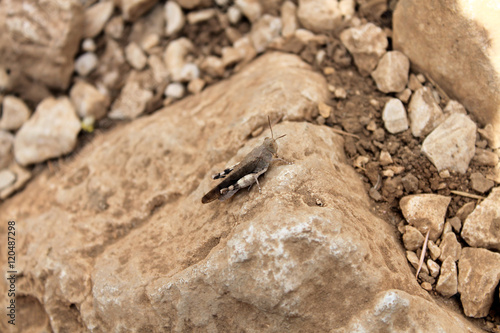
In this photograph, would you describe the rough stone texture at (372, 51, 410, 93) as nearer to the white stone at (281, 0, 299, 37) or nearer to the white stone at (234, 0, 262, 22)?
the white stone at (281, 0, 299, 37)

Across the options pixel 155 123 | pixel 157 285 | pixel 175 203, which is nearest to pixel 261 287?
pixel 157 285

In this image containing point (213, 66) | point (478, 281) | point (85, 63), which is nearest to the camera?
point (478, 281)

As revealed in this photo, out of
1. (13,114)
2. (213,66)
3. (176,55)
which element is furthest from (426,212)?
(13,114)

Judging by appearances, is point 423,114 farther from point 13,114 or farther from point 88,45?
point 13,114

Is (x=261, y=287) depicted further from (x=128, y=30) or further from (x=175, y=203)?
(x=128, y=30)

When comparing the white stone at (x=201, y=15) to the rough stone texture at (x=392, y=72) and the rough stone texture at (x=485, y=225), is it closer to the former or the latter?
the rough stone texture at (x=392, y=72)
